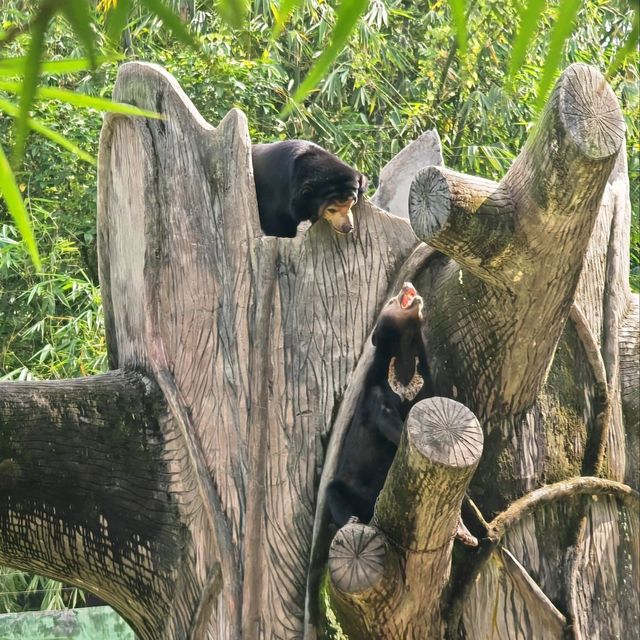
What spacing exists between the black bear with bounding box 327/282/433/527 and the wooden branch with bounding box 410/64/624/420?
10 cm

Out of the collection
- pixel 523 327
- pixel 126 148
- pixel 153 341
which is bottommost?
pixel 153 341

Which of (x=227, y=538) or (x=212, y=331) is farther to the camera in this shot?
(x=212, y=331)

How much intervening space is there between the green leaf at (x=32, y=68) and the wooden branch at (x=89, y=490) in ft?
7.12

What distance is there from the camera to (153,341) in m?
2.79

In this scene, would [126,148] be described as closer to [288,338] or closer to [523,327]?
[288,338]

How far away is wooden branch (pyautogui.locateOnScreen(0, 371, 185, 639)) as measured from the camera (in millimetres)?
2602

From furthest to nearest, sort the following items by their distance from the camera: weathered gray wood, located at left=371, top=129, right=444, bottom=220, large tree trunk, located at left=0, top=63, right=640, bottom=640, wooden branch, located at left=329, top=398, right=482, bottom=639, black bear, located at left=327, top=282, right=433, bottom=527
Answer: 1. weathered gray wood, located at left=371, top=129, right=444, bottom=220
2. black bear, located at left=327, top=282, right=433, bottom=527
3. large tree trunk, located at left=0, top=63, right=640, bottom=640
4. wooden branch, located at left=329, top=398, right=482, bottom=639

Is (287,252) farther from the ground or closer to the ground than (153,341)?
farther from the ground

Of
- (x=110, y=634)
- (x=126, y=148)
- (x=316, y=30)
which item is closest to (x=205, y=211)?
(x=126, y=148)

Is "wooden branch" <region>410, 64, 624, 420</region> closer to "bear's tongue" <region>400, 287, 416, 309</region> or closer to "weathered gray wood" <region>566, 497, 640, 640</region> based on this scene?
"bear's tongue" <region>400, 287, 416, 309</region>

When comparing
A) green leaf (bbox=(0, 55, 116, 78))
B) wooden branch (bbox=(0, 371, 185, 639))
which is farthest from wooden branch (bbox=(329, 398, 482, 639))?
green leaf (bbox=(0, 55, 116, 78))

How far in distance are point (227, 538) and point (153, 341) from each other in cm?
59

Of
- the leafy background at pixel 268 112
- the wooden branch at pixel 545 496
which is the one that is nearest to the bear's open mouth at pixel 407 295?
the wooden branch at pixel 545 496

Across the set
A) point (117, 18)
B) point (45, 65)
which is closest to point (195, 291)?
point (45, 65)
